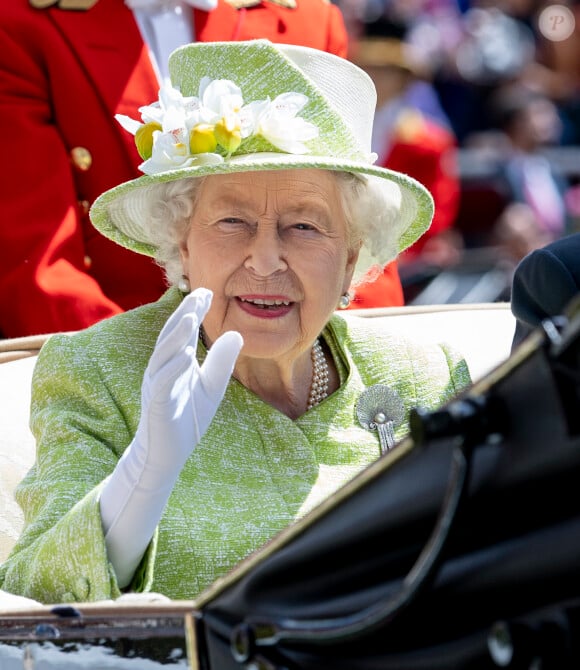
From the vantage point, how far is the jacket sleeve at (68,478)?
1883 mm

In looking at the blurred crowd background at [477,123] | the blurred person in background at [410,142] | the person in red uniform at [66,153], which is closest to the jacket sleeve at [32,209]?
the person in red uniform at [66,153]

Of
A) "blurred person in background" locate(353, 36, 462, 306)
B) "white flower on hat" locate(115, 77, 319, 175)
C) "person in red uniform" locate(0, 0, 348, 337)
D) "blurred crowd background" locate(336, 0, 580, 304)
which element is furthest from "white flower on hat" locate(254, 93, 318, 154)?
"blurred person in background" locate(353, 36, 462, 306)

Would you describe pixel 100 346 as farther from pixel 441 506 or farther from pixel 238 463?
pixel 441 506

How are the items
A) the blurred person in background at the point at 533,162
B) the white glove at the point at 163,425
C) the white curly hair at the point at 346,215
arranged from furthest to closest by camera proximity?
the blurred person in background at the point at 533,162 → the white curly hair at the point at 346,215 → the white glove at the point at 163,425

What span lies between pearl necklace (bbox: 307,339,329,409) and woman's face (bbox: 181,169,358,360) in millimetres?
129

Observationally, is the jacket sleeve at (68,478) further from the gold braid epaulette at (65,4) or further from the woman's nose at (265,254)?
the gold braid epaulette at (65,4)

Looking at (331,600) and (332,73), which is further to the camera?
(332,73)

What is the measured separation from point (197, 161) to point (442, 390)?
0.66 m

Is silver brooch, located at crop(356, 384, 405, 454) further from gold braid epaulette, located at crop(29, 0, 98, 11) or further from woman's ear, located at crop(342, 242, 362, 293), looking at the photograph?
gold braid epaulette, located at crop(29, 0, 98, 11)

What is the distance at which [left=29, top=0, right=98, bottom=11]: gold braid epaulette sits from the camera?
10.5ft

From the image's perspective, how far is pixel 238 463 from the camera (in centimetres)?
226

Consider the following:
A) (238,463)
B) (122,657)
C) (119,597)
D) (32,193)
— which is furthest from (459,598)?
(32,193)

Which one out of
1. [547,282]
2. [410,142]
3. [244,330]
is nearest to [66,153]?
[244,330]

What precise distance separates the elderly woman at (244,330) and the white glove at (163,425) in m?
0.05
